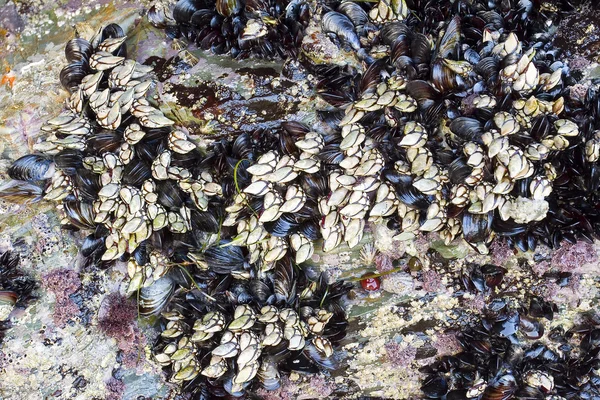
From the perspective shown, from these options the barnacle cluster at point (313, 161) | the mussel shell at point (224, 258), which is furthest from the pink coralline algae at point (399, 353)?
the mussel shell at point (224, 258)

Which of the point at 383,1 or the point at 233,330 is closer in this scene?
the point at 383,1

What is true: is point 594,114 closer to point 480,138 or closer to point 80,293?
point 480,138

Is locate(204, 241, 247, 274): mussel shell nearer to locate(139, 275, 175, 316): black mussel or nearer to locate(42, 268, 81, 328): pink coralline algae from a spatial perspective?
locate(139, 275, 175, 316): black mussel

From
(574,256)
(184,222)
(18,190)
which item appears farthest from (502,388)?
(18,190)

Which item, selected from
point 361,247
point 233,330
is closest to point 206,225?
point 233,330

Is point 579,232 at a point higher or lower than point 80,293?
higher

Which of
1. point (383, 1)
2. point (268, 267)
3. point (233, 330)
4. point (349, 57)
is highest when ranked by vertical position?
point (383, 1)
